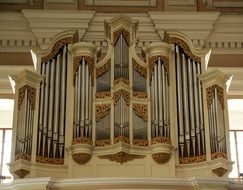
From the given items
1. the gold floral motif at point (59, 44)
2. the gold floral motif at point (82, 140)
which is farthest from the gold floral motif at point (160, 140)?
the gold floral motif at point (59, 44)

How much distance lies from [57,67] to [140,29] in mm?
2065

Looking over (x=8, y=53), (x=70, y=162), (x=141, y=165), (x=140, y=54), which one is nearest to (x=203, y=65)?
(x=140, y=54)

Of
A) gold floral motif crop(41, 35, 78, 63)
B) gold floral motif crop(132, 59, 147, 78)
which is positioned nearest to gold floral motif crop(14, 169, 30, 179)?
gold floral motif crop(41, 35, 78, 63)

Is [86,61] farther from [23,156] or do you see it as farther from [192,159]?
[192,159]

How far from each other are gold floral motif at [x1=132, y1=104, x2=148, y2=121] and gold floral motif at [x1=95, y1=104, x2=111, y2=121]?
0.34 meters

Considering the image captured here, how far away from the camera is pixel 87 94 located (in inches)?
365

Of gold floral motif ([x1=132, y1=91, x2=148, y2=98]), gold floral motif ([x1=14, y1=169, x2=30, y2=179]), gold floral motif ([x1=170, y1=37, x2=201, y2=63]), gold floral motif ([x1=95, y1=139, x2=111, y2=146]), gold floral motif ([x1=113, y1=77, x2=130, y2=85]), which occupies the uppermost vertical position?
gold floral motif ([x1=170, y1=37, x2=201, y2=63])

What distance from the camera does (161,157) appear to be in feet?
28.9

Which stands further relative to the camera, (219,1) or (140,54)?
(219,1)

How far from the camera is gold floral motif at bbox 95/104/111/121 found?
9086 mm

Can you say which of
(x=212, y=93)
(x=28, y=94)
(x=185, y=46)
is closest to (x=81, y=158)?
(x=28, y=94)

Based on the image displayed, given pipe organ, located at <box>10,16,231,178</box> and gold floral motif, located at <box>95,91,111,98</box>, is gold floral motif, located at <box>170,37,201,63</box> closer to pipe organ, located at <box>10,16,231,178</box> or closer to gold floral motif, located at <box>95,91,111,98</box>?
pipe organ, located at <box>10,16,231,178</box>

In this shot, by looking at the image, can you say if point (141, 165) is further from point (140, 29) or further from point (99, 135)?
point (140, 29)

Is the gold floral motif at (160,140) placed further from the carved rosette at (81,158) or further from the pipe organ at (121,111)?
the carved rosette at (81,158)
